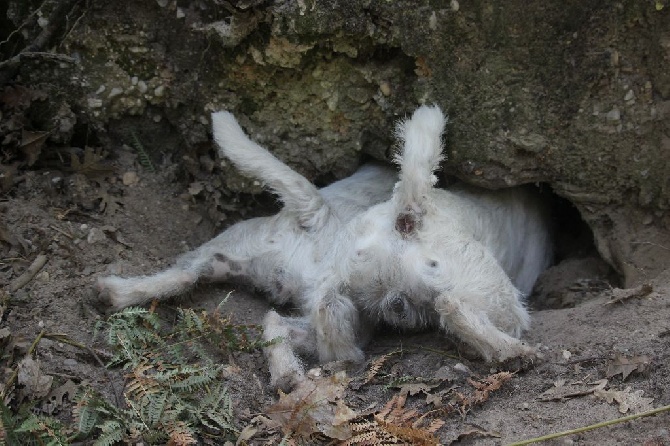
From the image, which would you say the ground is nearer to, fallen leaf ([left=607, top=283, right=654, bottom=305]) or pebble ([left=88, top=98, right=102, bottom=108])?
fallen leaf ([left=607, top=283, right=654, bottom=305])

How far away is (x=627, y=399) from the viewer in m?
3.17

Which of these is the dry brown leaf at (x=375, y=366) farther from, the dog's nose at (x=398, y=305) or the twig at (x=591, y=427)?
the twig at (x=591, y=427)

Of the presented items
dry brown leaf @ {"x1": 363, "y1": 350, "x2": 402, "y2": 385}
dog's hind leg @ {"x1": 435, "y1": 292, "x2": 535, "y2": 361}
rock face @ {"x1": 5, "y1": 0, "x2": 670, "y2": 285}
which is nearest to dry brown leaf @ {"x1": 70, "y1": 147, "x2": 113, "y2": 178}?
rock face @ {"x1": 5, "y1": 0, "x2": 670, "y2": 285}

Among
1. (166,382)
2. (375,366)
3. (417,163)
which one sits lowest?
(166,382)

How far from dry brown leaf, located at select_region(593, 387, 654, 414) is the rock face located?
52.3 inches

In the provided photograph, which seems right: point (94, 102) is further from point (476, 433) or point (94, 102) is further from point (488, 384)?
point (476, 433)

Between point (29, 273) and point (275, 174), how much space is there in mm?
1543

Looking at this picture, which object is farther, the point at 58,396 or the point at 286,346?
the point at 286,346

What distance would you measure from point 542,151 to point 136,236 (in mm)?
2627

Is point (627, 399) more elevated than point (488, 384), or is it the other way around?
point (627, 399)

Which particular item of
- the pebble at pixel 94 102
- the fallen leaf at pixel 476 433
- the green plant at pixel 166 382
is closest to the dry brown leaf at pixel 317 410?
the green plant at pixel 166 382

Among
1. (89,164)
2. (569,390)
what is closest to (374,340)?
(569,390)

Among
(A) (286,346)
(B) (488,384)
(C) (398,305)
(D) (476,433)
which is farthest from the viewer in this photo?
(C) (398,305)

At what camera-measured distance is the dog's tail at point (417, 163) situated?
409cm
